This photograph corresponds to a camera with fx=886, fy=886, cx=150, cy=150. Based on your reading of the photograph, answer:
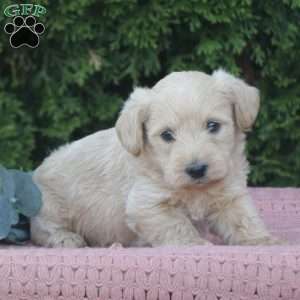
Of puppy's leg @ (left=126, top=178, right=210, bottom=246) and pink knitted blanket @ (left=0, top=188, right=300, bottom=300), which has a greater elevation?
puppy's leg @ (left=126, top=178, right=210, bottom=246)

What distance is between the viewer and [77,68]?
19.4 ft

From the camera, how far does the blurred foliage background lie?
19.0 feet

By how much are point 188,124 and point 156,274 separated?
2.61 ft

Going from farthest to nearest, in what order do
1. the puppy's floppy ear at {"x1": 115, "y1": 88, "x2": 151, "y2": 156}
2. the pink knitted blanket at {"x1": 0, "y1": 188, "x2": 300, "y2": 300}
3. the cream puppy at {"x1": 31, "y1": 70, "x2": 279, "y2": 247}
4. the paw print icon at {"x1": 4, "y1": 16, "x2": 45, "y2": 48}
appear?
the paw print icon at {"x1": 4, "y1": 16, "x2": 45, "y2": 48}
the puppy's floppy ear at {"x1": 115, "y1": 88, "x2": 151, "y2": 156}
the cream puppy at {"x1": 31, "y1": 70, "x2": 279, "y2": 247}
the pink knitted blanket at {"x1": 0, "y1": 188, "x2": 300, "y2": 300}

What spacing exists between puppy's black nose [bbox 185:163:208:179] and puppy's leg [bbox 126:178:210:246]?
0.31m

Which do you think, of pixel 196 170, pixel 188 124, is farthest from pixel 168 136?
pixel 196 170

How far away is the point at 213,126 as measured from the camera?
418 centimetres

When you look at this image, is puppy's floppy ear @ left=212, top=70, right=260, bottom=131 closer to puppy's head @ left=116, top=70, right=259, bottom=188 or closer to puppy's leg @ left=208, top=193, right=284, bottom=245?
puppy's head @ left=116, top=70, right=259, bottom=188

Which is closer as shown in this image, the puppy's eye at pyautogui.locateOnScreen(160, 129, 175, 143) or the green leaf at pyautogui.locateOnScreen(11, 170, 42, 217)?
the puppy's eye at pyautogui.locateOnScreen(160, 129, 175, 143)

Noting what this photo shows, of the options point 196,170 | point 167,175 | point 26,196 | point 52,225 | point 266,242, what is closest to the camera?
point 196,170

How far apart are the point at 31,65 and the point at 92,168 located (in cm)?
159

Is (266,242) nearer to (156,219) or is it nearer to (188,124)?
(156,219)

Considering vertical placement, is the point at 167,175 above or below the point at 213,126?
below

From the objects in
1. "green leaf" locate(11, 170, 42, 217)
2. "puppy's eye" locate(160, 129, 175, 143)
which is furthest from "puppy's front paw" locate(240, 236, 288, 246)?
"green leaf" locate(11, 170, 42, 217)
